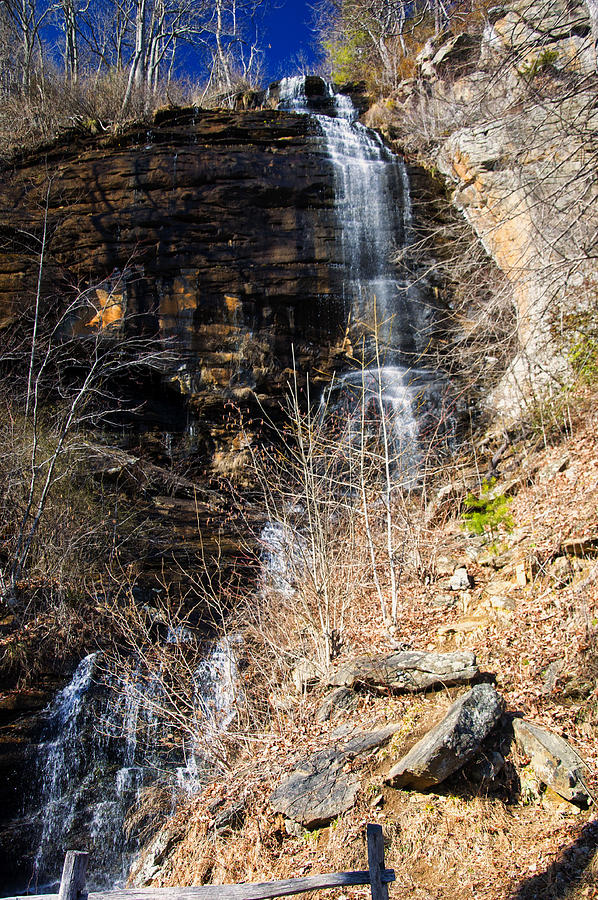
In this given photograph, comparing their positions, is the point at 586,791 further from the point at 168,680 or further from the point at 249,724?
the point at 168,680

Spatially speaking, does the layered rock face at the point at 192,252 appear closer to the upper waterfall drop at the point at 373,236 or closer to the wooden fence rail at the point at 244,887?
the upper waterfall drop at the point at 373,236

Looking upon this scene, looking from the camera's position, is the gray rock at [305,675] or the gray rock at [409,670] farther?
the gray rock at [305,675]

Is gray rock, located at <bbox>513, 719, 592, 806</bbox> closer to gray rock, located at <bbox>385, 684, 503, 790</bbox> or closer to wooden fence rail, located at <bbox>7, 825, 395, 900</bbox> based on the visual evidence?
gray rock, located at <bbox>385, 684, 503, 790</bbox>

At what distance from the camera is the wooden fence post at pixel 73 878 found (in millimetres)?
3096

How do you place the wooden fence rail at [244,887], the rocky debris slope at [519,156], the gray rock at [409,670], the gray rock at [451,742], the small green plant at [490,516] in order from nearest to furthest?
the wooden fence rail at [244,887] < the gray rock at [451,742] < the gray rock at [409,670] < the small green plant at [490,516] < the rocky debris slope at [519,156]

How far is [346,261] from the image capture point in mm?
13117

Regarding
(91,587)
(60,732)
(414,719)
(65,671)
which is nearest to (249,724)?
(414,719)

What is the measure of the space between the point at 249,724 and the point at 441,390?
8.37m

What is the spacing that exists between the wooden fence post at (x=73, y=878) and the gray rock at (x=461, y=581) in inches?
201

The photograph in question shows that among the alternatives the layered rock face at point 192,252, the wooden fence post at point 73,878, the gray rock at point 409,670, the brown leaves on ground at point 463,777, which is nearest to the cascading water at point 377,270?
the layered rock face at point 192,252

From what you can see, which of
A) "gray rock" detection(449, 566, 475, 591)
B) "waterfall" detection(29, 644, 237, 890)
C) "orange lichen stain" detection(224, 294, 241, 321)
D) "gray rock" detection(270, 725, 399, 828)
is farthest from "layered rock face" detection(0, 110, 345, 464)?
"gray rock" detection(270, 725, 399, 828)

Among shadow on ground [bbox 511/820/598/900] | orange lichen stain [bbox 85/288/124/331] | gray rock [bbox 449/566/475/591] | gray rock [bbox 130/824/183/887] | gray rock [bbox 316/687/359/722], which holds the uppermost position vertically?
orange lichen stain [bbox 85/288/124/331]

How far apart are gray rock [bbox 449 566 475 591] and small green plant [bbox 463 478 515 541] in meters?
0.62

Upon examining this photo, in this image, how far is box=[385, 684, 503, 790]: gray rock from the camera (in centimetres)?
432
